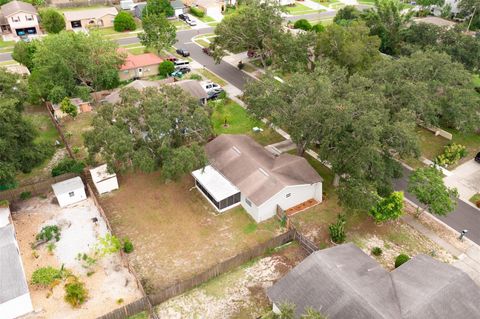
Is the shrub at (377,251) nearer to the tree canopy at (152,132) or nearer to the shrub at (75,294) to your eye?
the tree canopy at (152,132)

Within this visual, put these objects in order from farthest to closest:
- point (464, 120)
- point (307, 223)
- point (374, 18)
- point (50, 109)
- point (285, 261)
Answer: point (374, 18) → point (50, 109) → point (464, 120) → point (307, 223) → point (285, 261)

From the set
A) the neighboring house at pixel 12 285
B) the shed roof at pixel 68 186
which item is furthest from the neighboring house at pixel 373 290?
the shed roof at pixel 68 186

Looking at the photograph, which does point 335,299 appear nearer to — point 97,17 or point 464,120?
point 464,120

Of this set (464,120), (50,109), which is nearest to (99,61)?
(50,109)

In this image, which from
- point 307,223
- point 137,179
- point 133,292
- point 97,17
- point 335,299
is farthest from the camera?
point 97,17

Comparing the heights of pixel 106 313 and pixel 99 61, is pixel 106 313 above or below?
below

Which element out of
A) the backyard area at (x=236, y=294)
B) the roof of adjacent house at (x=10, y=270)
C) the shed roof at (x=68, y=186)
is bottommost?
the backyard area at (x=236, y=294)
